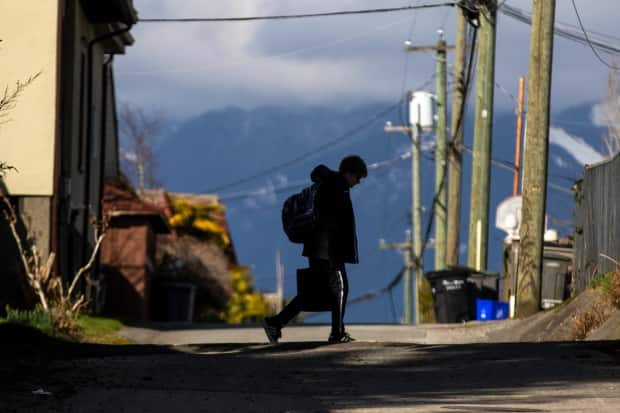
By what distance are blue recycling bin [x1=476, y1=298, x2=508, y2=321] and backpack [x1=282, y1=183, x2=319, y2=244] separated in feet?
43.9

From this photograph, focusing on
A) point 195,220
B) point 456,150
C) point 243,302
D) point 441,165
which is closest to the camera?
point 456,150

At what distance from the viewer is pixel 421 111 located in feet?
175

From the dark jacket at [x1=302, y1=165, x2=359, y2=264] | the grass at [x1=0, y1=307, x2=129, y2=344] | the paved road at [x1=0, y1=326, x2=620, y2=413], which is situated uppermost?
the dark jacket at [x1=302, y1=165, x2=359, y2=264]

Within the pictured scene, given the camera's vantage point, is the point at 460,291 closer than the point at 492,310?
No

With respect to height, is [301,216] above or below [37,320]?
above

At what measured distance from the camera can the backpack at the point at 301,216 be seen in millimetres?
15148

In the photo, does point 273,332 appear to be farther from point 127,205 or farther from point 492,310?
point 127,205

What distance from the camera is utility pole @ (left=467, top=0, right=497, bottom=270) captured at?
3141cm

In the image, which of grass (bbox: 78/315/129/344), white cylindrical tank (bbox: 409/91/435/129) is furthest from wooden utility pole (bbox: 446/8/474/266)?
white cylindrical tank (bbox: 409/91/435/129)

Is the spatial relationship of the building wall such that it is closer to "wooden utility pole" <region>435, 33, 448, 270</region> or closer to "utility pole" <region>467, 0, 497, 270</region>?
"utility pole" <region>467, 0, 497, 270</region>

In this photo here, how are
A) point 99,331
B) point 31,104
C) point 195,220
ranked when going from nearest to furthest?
point 99,331, point 31,104, point 195,220

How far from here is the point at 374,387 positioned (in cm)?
1128

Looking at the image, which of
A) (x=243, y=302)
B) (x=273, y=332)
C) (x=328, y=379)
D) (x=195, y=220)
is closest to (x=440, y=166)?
(x=243, y=302)

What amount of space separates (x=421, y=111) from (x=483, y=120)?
21657 mm
